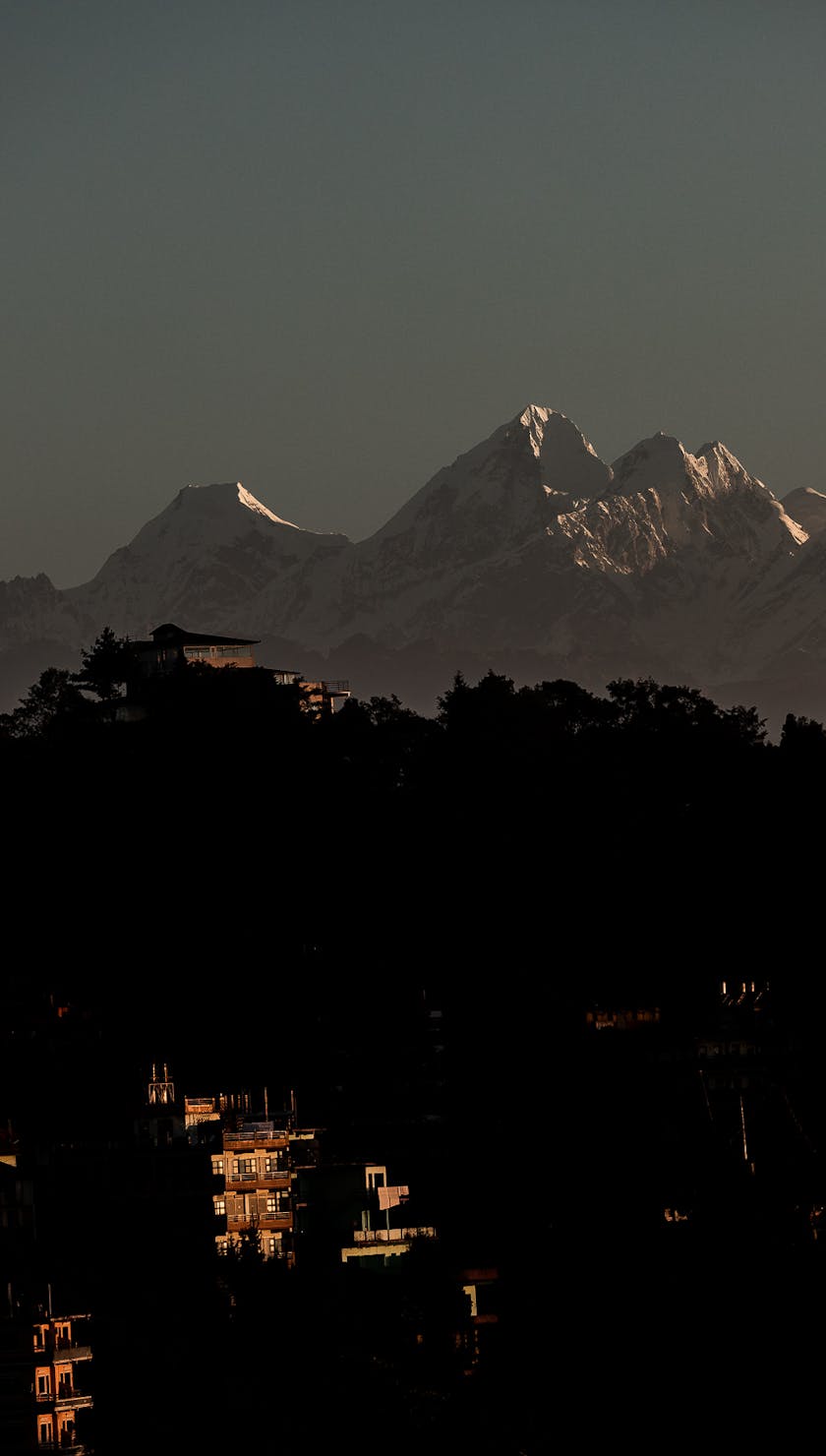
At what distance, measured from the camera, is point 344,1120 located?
332ft

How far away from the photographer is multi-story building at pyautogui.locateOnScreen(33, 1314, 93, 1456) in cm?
7100

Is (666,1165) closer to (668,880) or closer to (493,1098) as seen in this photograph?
(493,1098)

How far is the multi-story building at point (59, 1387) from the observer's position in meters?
71.0

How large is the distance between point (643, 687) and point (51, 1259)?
91.3 meters

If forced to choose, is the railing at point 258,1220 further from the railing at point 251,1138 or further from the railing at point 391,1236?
the railing at point 251,1138

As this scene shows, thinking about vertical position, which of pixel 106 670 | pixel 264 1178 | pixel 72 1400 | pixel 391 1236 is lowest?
pixel 72 1400

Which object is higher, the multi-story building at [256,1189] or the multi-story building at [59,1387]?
the multi-story building at [256,1189]

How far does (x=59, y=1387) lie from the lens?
71.8 meters

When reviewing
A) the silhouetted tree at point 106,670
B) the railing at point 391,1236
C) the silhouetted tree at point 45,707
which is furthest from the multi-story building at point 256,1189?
the silhouetted tree at point 106,670

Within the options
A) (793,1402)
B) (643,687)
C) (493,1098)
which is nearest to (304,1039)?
(493,1098)

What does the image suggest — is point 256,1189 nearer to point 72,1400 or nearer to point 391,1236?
point 391,1236

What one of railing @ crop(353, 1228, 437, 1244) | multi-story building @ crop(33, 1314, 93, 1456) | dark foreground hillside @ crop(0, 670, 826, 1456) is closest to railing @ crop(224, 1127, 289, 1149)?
dark foreground hillside @ crop(0, 670, 826, 1456)

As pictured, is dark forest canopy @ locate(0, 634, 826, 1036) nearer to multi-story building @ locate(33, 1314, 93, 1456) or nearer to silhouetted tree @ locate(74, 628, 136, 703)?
silhouetted tree @ locate(74, 628, 136, 703)

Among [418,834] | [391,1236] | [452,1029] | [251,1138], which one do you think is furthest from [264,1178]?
[418,834]
